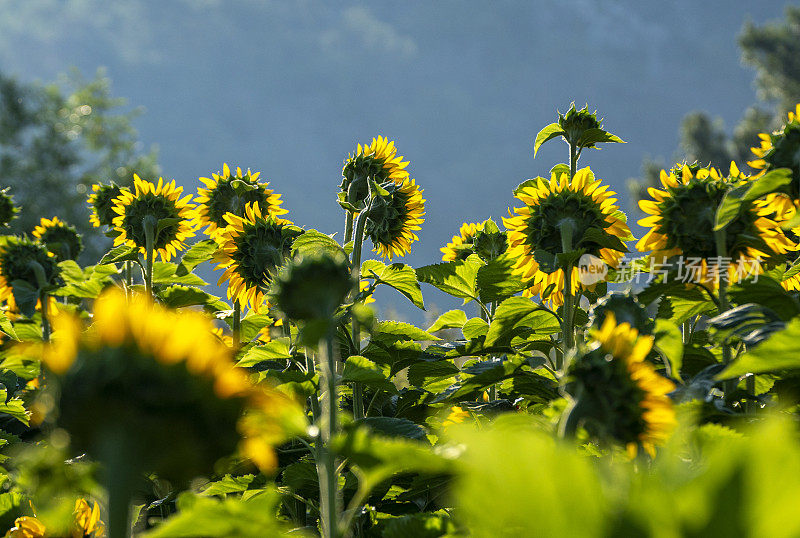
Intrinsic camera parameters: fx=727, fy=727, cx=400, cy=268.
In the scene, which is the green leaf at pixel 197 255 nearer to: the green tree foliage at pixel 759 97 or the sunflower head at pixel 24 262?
the sunflower head at pixel 24 262

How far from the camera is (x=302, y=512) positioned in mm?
1733

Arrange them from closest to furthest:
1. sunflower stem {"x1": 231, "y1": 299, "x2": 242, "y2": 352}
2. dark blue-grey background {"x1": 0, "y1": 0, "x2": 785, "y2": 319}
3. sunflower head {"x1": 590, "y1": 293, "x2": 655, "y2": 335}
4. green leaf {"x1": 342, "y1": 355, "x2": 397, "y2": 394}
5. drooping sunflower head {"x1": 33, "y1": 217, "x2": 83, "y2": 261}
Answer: sunflower head {"x1": 590, "y1": 293, "x2": 655, "y2": 335}, green leaf {"x1": 342, "y1": 355, "x2": 397, "y2": 394}, sunflower stem {"x1": 231, "y1": 299, "x2": 242, "y2": 352}, drooping sunflower head {"x1": 33, "y1": 217, "x2": 83, "y2": 261}, dark blue-grey background {"x1": 0, "y1": 0, "x2": 785, "y2": 319}

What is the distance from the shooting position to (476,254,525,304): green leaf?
5.65 ft

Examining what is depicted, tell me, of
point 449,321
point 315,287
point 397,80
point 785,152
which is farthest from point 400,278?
point 397,80

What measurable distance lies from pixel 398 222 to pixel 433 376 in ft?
2.60

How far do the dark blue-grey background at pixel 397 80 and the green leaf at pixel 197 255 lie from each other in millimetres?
137071

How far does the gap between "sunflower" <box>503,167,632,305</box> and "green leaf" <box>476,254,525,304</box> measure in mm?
25

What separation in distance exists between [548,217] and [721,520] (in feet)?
4.46

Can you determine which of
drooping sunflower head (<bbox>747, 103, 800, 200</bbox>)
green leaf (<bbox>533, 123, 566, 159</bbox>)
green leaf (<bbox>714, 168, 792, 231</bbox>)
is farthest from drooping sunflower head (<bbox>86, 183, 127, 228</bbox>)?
green leaf (<bbox>714, 168, 792, 231</bbox>)

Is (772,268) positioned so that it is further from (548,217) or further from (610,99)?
(610,99)

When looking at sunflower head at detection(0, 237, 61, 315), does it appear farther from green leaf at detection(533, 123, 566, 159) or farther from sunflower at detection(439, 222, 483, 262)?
green leaf at detection(533, 123, 566, 159)

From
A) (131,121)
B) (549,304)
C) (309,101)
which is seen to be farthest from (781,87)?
(309,101)

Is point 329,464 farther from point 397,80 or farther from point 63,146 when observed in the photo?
point 397,80

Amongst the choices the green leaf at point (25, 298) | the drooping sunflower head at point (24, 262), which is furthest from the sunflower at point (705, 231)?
the drooping sunflower head at point (24, 262)
